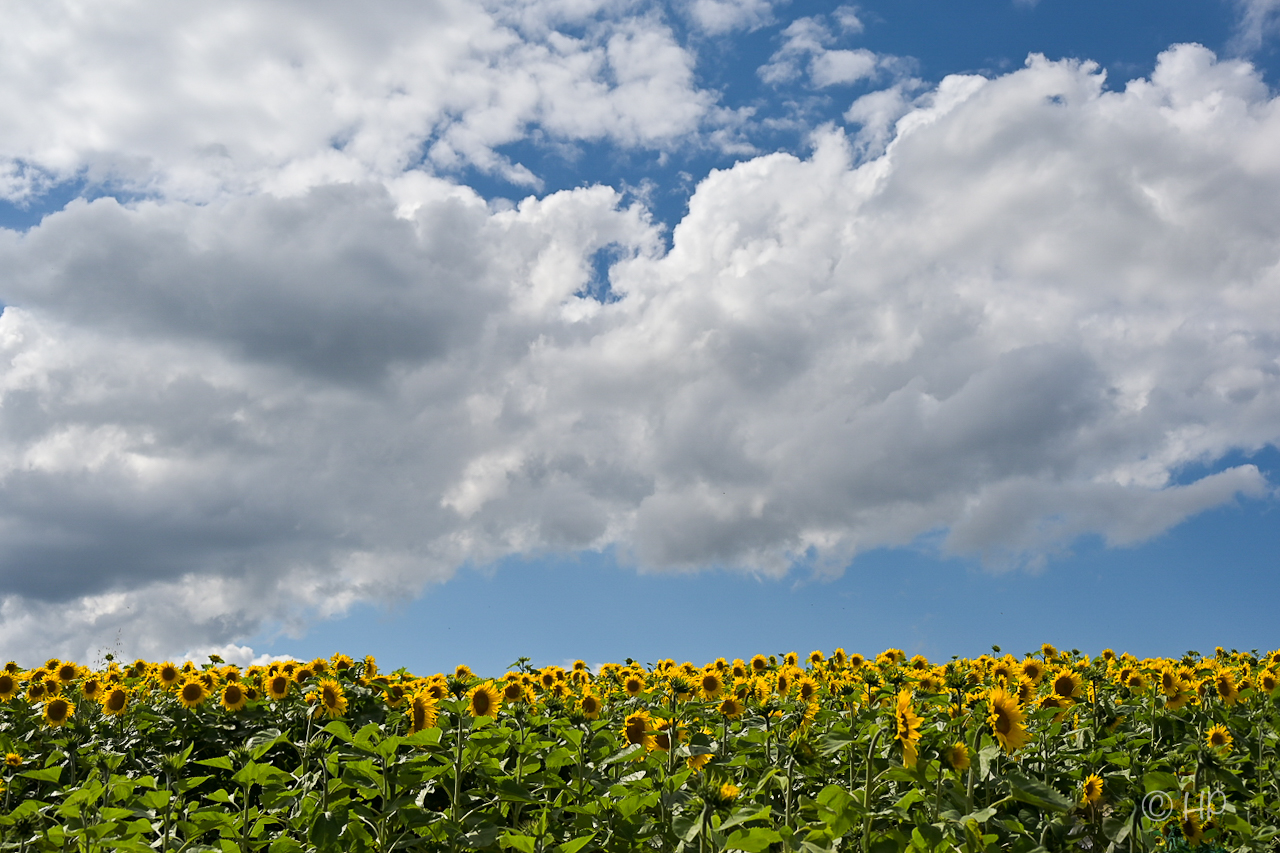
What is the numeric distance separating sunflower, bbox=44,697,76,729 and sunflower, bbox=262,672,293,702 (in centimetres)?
264

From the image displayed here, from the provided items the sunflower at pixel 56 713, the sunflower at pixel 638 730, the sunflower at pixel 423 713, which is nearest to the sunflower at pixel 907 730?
the sunflower at pixel 638 730

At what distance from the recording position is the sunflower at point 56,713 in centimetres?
1121

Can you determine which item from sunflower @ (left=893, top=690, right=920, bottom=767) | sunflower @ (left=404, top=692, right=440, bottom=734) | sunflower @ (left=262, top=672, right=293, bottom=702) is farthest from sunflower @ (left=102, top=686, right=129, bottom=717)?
sunflower @ (left=893, top=690, right=920, bottom=767)

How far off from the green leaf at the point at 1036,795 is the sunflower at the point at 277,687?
833 cm

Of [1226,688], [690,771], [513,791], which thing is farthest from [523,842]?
[1226,688]

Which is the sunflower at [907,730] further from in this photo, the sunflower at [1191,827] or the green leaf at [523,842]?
the green leaf at [523,842]

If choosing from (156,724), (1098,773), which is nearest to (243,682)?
(156,724)

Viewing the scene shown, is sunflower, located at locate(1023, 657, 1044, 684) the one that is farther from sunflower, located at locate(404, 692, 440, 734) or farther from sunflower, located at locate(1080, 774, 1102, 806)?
sunflower, located at locate(404, 692, 440, 734)

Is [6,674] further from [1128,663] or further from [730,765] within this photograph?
[1128,663]

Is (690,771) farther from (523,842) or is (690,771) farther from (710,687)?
(710,687)

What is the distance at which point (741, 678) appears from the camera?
12773 mm

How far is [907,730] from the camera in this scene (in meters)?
6.14

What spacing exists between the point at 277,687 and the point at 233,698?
49cm

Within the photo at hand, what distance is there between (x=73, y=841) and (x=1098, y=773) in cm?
785
